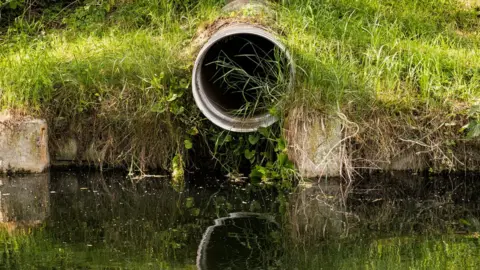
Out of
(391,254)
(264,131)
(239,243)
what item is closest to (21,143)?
(264,131)

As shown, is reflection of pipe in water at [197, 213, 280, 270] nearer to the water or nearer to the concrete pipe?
the water

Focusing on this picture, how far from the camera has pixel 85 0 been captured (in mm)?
9711

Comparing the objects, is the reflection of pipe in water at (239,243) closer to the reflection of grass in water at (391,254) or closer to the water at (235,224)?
the water at (235,224)

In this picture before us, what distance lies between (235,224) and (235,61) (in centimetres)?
268

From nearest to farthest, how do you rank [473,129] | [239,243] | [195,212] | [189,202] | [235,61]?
[239,243] → [195,212] → [189,202] → [473,129] → [235,61]

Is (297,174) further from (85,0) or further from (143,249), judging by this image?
(85,0)

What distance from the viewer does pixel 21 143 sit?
24.7 ft

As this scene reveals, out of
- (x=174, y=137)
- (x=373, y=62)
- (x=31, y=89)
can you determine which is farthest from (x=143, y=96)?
(x=373, y=62)

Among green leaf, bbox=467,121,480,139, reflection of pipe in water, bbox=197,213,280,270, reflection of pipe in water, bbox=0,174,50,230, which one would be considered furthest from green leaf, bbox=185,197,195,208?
green leaf, bbox=467,121,480,139

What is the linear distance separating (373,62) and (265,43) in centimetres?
111

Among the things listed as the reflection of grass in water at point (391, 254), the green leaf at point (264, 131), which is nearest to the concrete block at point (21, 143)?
the green leaf at point (264, 131)

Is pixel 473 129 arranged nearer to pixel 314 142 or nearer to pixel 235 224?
pixel 314 142

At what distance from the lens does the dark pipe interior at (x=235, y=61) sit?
305 inches

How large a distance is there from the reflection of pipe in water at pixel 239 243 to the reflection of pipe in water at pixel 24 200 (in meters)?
1.31
